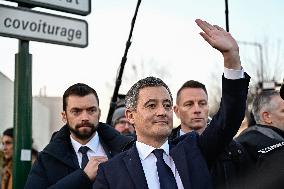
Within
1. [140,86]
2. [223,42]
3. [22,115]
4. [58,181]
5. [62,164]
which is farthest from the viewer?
[22,115]

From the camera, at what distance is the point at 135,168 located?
2.80 meters

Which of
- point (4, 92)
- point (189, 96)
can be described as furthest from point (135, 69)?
point (189, 96)

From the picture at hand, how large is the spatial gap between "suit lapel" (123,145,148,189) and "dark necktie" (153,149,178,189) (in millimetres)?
92

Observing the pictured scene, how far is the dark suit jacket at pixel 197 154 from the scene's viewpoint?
2717 mm

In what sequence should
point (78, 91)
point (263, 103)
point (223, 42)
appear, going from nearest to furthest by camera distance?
1. point (223, 42)
2. point (78, 91)
3. point (263, 103)

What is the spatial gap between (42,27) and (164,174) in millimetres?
2068

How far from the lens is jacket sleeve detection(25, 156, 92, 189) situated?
334 cm

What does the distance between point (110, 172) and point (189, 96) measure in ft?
6.62

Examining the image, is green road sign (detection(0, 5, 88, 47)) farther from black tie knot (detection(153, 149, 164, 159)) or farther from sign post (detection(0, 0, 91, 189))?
black tie knot (detection(153, 149, 164, 159))

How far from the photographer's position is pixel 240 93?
271 cm

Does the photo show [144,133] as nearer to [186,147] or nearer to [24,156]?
[186,147]

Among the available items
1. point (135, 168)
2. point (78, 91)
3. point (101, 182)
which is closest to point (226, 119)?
point (135, 168)

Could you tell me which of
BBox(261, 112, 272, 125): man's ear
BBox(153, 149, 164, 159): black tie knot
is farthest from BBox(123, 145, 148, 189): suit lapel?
BBox(261, 112, 272, 125): man's ear

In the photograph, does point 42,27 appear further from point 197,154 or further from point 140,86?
point 197,154
